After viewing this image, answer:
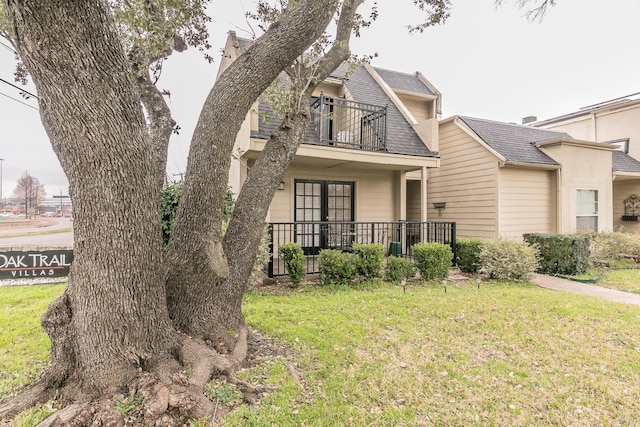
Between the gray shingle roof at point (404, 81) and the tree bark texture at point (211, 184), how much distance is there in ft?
31.8

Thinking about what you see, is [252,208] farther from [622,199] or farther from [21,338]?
[622,199]

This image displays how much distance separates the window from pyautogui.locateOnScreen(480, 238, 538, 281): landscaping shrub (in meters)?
4.36

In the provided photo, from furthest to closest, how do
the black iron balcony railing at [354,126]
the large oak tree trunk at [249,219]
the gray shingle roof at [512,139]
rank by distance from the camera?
the gray shingle roof at [512,139]
the black iron balcony railing at [354,126]
the large oak tree trunk at [249,219]

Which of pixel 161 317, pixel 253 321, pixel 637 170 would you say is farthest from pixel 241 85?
pixel 637 170

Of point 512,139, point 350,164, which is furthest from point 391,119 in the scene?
point 512,139

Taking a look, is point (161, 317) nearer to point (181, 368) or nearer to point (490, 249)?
point (181, 368)

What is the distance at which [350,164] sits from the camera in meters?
8.37

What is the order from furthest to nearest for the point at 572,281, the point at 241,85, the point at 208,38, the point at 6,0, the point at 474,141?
1. the point at 474,141
2. the point at 572,281
3. the point at 208,38
4. the point at 241,85
5. the point at 6,0

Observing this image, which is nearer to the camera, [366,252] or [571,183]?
[366,252]

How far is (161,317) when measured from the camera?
248 centimetres

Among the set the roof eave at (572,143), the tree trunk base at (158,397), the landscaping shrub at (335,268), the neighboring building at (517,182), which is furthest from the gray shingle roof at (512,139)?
the tree trunk base at (158,397)

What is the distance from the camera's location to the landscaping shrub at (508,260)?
6703 mm

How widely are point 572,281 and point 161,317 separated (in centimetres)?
829

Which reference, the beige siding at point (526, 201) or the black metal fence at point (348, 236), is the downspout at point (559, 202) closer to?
the beige siding at point (526, 201)
